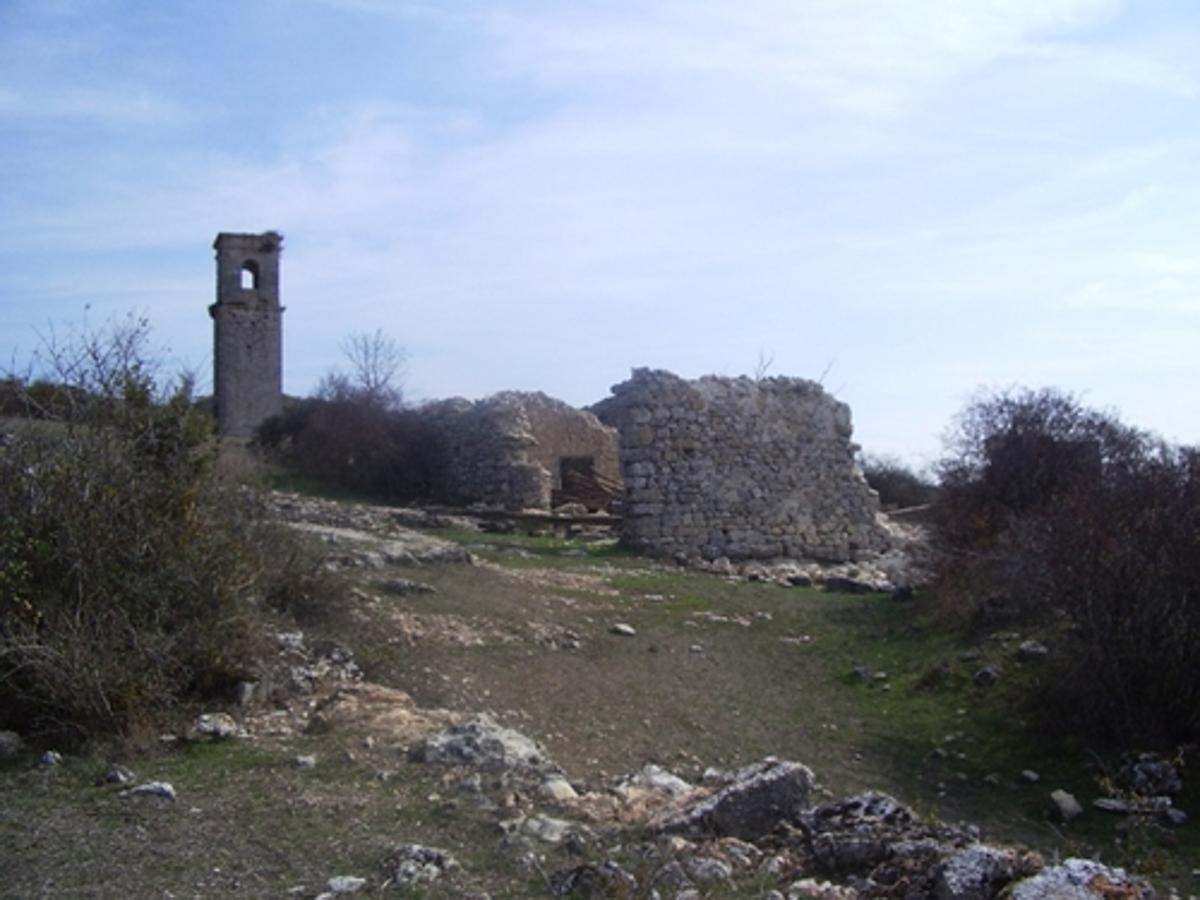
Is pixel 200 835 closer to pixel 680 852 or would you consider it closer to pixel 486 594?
pixel 680 852

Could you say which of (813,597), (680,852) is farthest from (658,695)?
(813,597)

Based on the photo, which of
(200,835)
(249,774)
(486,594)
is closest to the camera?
(200,835)

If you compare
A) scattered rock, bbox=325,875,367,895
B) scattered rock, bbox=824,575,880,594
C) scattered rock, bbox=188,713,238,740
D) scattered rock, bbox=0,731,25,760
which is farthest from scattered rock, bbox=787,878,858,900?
scattered rock, bbox=824,575,880,594

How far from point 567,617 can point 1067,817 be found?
577cm

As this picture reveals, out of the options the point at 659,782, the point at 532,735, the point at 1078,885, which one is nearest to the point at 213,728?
the point at 532,735

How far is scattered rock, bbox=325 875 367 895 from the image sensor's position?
16.4 feet

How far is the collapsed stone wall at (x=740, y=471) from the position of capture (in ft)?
63.4

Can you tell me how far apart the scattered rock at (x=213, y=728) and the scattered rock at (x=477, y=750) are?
1198 mm

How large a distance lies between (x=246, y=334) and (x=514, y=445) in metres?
12.4

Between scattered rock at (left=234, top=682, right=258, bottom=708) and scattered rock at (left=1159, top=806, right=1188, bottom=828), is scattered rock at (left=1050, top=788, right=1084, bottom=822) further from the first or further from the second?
scattered rock at (left=234, top=682, right=258, bottom=708)

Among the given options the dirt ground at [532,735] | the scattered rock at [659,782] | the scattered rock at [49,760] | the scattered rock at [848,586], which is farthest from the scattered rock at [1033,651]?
the scattered rock at [49,760]

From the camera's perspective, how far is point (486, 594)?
42.1 ft

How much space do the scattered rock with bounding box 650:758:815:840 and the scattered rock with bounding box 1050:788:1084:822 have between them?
2714 mm

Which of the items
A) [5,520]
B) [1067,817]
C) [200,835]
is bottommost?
[1067,817]
